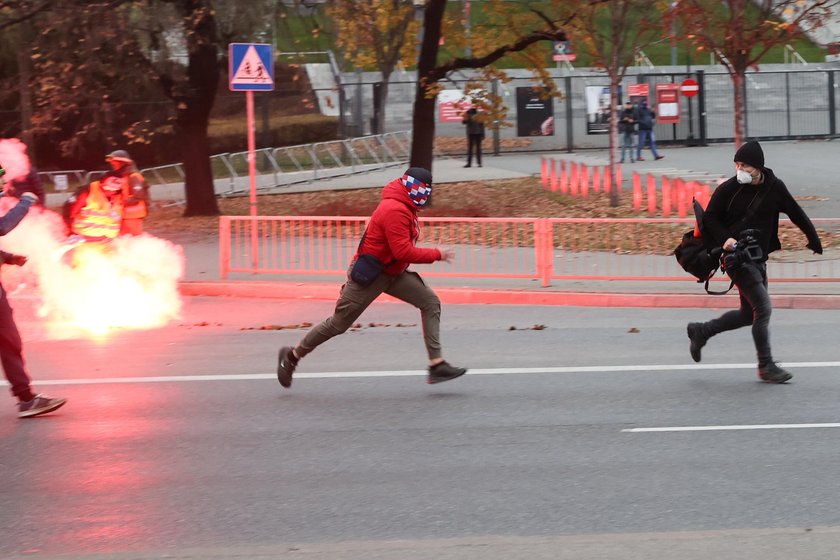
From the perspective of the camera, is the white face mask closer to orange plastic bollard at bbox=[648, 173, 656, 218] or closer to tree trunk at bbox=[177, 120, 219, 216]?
orange plastic bollard at bbox=[648, 173, 656, 218]

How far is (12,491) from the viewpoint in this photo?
6633 mm

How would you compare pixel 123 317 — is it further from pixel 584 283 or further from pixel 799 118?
pixel 799 118

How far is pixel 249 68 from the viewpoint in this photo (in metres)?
16.2


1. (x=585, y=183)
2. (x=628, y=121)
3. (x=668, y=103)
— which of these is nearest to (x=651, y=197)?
(x=585, y=183)

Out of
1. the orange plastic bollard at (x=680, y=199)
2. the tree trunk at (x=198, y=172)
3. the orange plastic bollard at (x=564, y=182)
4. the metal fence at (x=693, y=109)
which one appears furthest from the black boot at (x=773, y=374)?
the metal fence at (x=693, y=109)

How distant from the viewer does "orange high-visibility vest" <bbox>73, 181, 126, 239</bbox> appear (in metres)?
14.1

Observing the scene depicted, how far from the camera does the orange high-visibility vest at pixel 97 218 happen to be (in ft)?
46.2

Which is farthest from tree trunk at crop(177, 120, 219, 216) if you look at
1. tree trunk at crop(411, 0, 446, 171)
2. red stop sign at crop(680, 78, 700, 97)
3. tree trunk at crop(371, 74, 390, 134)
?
red stop sign at crop(680, 78, 700, 97)

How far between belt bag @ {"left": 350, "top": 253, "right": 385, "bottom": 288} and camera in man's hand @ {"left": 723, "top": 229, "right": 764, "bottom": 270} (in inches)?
96.8

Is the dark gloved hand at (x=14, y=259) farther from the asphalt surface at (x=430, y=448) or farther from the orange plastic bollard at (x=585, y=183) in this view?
the orange plastic bollard at (x=585, y=183)

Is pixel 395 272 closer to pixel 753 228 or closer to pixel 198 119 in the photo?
pixel 753 228

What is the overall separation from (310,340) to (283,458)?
2.05 m

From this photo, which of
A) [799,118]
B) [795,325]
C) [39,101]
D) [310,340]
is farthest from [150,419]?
[799,118]

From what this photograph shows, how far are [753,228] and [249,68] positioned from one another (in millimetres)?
8990
